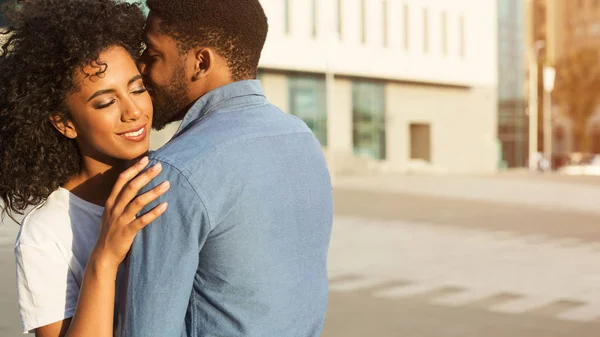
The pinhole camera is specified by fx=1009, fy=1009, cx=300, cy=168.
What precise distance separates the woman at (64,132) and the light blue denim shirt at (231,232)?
253mm

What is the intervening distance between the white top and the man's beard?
300mm

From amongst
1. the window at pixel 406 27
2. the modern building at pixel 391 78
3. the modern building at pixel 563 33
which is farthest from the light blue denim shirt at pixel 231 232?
the modern building at pixel 563 33

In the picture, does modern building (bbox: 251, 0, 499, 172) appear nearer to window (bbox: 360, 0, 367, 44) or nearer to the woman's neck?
window (bbox: 360, 0, 367, 44)

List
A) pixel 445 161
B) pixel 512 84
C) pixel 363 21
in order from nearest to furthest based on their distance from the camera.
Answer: pixel 363 21, pixel 445 161, pixel 512 84

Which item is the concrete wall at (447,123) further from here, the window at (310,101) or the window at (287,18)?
the window at (287,18)

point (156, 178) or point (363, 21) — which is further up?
point (363, 21)

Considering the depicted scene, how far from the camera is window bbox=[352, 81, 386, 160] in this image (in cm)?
4688

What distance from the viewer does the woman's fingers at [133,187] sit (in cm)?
176

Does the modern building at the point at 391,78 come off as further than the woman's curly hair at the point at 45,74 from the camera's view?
Yes

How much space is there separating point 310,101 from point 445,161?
1252 centimetres

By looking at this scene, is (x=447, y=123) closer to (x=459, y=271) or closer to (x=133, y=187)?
(x=459, y=271)

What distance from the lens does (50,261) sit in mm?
2111

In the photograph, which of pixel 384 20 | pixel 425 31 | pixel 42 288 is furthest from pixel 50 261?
pixel 425 31

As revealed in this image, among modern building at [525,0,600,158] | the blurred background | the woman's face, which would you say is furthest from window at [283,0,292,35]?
modern building at [525,0,600,158]
